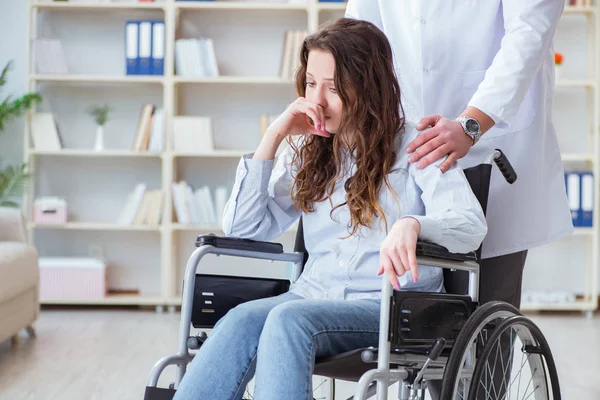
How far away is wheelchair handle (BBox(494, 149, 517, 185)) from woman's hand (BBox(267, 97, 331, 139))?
13.4 inches

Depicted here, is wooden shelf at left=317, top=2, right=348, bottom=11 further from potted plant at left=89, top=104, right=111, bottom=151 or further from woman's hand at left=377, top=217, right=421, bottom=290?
woman's hand at left=377, top=217, right=421, bottom=290

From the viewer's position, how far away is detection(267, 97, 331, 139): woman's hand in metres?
1.66

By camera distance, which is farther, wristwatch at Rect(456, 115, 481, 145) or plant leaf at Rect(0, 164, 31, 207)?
plant leaf at Rect(0, 164, 31, 207)

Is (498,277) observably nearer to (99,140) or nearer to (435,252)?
(435,252)

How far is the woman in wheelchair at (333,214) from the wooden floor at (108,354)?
1.28 m

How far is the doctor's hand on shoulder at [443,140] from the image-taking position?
64.0 inches

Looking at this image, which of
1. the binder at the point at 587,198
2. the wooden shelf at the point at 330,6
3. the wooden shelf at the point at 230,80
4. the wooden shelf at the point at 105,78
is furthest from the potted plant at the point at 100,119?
the binder at the point at 587,198

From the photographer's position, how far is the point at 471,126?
5.47 ft

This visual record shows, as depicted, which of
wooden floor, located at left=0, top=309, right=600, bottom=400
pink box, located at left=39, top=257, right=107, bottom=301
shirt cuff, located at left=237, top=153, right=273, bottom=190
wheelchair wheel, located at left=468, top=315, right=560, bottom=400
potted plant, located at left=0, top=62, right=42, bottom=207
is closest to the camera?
wheelchair wheel, located at left=468, top=315, right=560, bottom=400

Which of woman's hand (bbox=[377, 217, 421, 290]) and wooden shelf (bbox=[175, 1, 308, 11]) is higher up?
wooden shelf (bbox=[175, 1, 308, 11])

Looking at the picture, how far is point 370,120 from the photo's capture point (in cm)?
170

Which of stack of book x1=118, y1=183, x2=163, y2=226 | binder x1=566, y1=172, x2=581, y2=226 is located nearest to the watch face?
binder x1=566, y1=172, x2=581, y2=226

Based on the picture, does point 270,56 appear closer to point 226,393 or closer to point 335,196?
point 335,196

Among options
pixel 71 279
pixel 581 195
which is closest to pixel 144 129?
pixel 71 279
